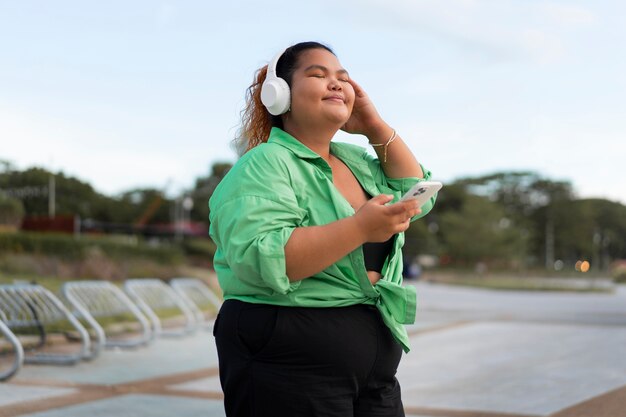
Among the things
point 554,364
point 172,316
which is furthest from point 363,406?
point 172,316

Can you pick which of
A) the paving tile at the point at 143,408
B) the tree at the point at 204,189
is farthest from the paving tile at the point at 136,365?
the tree at the point at 204,189

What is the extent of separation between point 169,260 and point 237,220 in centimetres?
2675

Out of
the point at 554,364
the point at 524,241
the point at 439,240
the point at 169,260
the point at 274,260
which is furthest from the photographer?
the point at 439,240

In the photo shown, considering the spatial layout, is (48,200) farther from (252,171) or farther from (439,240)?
(439,240)

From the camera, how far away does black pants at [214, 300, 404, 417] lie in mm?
2156

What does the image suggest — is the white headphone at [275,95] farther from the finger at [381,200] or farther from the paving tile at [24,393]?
the paving tile at [24,393]

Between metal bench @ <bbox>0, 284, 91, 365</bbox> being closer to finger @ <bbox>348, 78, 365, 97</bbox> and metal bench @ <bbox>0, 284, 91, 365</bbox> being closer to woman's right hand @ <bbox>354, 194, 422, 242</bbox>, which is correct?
finger @ <bbox>348, 78, 365, 97</bbox>

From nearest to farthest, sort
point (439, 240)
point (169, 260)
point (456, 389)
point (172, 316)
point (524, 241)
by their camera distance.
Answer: point (456, 389) → point (172, 316) → point (169, 260) → point (524, 241) → point (439, 240)

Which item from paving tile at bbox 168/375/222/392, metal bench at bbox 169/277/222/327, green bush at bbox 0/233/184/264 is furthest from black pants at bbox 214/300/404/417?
green bush at bbox 0/233/184/264

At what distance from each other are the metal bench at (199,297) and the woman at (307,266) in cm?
913

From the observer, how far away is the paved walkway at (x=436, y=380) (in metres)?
6.18

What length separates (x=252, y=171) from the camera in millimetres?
2137

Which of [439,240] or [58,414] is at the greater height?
[58,414]

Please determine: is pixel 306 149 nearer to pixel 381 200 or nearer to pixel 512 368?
pixel 381 200
